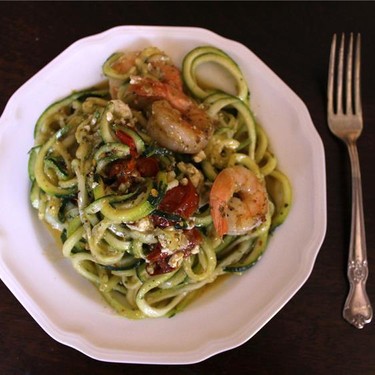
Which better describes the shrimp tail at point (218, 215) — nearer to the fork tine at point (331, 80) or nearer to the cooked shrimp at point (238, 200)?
the cooked shrimp at point (238, 200)

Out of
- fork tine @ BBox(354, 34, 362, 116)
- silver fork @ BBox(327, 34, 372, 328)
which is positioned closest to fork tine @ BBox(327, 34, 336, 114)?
silver fork @ BBox(327, 34, 372, 328)

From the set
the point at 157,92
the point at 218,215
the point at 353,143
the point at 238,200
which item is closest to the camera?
the point at 218,215

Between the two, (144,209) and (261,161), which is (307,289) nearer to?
(261,161)

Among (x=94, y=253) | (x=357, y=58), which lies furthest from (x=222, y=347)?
(x=357, y=58)

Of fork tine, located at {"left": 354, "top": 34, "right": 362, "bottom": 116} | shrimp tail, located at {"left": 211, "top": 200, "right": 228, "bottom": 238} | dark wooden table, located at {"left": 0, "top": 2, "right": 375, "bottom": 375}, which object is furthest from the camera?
fork tine, located at {"left": 354, "top": 34, "right": 362, "bottom": 116}

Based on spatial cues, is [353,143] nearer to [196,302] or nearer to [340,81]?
[340,81]

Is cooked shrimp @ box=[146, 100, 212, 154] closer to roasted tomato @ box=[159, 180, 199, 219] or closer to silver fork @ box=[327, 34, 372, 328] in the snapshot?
roasted tomato @ box=[159, 180, 199, 219]

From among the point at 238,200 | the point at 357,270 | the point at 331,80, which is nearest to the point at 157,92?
the point at 238,200
